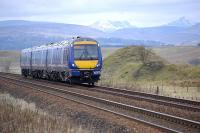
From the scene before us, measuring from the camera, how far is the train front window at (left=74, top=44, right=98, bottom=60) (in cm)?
3112

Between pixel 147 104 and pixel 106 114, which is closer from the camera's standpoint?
pixel 106 114

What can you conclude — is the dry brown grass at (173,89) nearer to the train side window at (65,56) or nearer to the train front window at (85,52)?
the train front window at (85,52)

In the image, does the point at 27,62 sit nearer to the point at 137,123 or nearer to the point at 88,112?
the point at 88,112

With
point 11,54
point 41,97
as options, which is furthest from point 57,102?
point 11,54

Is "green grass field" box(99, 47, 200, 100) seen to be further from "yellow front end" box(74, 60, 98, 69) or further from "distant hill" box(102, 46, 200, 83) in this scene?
"yellow front end" box(74, 60, 98, 69)

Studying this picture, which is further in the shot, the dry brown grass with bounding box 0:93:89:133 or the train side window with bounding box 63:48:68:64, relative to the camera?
the train side window with bounding box 63:48:68:64

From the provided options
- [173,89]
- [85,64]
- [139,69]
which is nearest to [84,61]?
[85,64]

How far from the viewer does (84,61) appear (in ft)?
102

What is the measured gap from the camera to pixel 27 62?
4891cm

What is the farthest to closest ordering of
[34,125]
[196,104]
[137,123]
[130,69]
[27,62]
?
[130,69]
[27,62]
[196,104]
[137,123]
[34,125]

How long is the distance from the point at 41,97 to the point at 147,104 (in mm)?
6873

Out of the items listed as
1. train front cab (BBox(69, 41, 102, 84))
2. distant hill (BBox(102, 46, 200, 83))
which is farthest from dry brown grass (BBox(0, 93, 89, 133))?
distant hill (BBox(102, 46, 200, 83))

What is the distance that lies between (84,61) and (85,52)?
0.70 m

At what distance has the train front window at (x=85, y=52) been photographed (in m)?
31.1
